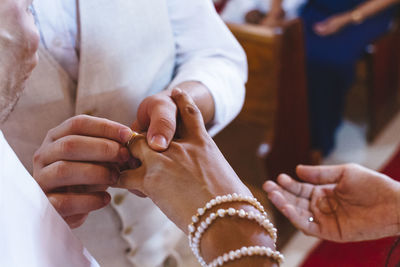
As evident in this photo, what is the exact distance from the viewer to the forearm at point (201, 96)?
2.28 ft

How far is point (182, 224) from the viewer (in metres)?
0.50

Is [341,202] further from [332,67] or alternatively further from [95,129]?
[332,67]

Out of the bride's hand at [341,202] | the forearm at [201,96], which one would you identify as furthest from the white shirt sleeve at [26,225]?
the bride's hand at [341,202]

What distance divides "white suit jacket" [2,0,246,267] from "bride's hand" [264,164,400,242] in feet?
0.71

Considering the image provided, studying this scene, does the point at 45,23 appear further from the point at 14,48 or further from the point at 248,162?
the point at 248,162

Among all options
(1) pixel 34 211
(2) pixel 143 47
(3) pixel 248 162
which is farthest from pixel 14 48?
(3) pixel 248 162

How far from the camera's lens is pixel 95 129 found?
54 cm

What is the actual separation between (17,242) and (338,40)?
1.94 m

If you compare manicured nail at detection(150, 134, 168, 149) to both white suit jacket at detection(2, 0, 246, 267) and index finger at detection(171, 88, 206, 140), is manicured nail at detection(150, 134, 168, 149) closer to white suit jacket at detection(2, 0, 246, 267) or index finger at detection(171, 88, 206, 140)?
index finger at detection(171, 88, 206, 140)

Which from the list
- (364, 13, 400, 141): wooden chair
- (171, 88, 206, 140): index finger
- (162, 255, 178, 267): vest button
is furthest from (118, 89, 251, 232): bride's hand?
(364, 13, 400, 141): wooden chair

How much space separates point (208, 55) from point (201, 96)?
0.12m

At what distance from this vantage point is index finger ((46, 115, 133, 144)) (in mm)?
534

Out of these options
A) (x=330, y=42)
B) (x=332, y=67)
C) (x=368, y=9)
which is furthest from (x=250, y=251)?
(x=368, y=9)

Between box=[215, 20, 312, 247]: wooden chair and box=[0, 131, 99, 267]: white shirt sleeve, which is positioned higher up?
box=[0, 131, 99, 267]: white shirt sleeve
